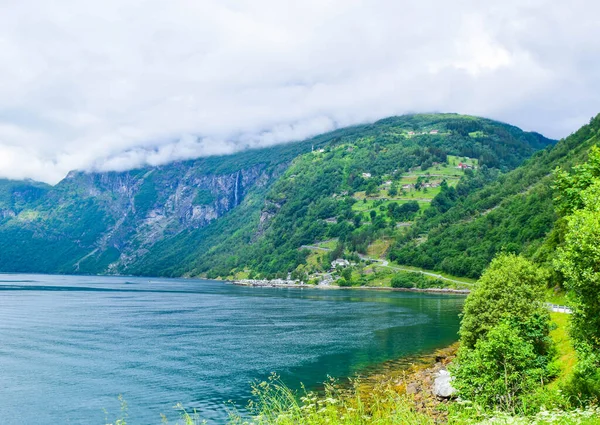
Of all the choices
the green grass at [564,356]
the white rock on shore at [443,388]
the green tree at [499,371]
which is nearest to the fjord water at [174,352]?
the white rock on shore at [443,388]

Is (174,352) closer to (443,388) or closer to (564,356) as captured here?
(443,388)

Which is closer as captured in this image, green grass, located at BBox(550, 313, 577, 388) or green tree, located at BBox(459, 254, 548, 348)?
green grass, located at BBox(550, 313, 577, 388)

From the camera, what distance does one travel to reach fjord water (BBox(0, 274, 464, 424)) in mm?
49719

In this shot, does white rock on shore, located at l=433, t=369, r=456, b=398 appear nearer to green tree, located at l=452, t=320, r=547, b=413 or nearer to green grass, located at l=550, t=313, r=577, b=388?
green grass, located at l=550, t=313, r=577, b=388

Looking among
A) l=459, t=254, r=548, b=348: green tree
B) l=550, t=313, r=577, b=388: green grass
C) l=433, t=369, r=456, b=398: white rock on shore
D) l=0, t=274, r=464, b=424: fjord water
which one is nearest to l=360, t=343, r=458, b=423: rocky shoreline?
l=433, t=369, r=456, b=398: white rock on shore

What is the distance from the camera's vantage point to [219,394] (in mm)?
52312

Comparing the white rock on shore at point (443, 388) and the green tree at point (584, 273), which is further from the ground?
the green tree at point (584, 273)

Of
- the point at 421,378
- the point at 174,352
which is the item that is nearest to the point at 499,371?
the point at 421,378

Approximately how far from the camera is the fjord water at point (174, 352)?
1957 inches

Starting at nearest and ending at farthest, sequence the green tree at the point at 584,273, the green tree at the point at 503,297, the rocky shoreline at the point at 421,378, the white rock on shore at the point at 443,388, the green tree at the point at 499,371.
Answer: the green tree at the point at 584,273 < the green tree at the point at 499,371 < the white rock on shore at the point at 443,388 < the rocky shoreline at the point at 421,378 < the green tree at the point at 503,297

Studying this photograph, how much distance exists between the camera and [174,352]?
74938 mm

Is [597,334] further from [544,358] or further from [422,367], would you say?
[422,367]

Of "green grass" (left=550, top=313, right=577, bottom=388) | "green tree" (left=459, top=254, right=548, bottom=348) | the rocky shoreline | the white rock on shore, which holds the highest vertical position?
"green tree" (left=459, top=254, right=548, bottom=348)

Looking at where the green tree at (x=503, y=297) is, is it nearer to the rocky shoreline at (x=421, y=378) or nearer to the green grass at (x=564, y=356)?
the green grass at (x=564, y=356)
